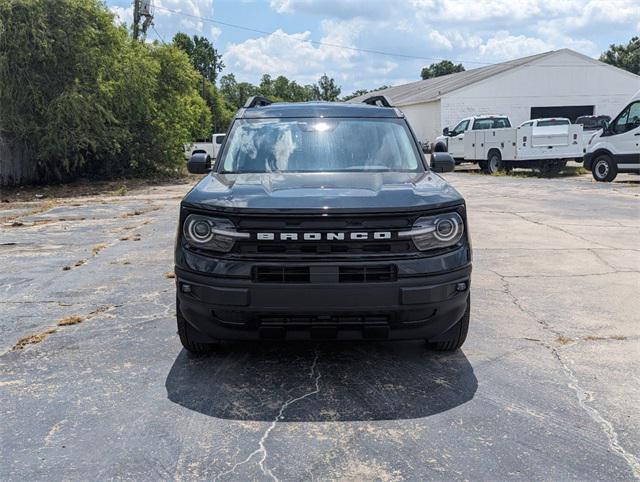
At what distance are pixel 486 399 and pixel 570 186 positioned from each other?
1498cm

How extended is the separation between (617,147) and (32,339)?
16980 millimetres

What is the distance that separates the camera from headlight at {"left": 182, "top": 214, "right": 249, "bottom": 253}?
355cm

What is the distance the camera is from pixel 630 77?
123 feet

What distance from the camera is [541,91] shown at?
37000 mm

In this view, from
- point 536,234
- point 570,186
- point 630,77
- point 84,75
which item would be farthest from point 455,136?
point 630,77

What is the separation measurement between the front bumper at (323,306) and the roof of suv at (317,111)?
208 centimetres

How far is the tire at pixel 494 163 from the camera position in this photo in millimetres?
21828

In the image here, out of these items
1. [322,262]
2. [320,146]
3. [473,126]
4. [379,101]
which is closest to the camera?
[322,262]

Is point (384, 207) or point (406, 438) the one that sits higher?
point (384, 207)

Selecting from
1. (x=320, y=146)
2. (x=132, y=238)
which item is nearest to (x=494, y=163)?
(x=132, y=238)

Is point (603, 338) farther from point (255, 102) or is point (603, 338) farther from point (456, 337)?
point (255, 102)

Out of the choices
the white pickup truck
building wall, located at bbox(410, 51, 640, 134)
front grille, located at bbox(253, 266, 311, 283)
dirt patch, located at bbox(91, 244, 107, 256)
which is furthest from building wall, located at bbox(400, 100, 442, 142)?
front grille, located at bbox(253, 266, 311, 283)

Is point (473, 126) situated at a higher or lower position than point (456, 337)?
higher

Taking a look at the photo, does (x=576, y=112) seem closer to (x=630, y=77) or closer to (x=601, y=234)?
(x=630, y=77)
